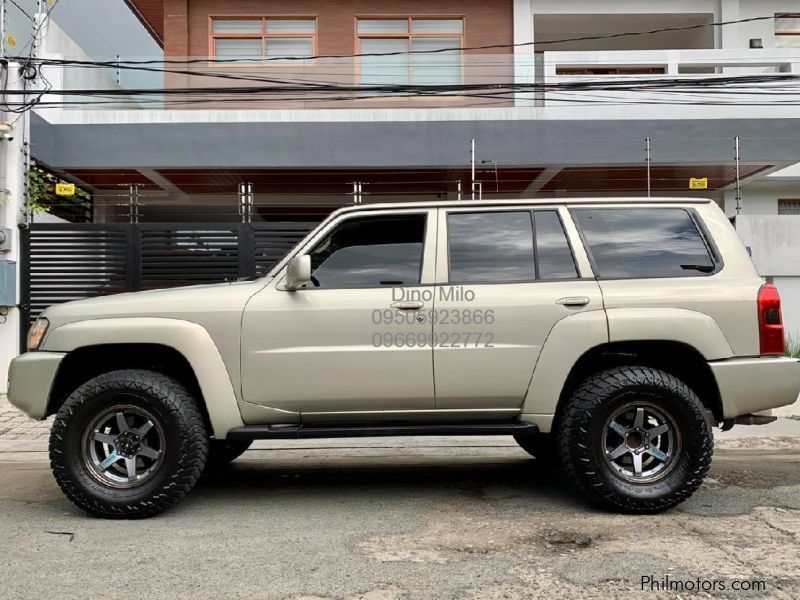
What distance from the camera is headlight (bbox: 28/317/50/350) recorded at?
14.2 feet

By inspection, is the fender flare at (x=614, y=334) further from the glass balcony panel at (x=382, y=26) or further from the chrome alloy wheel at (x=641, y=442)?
the glass balcony panel at (x=382, y=26)

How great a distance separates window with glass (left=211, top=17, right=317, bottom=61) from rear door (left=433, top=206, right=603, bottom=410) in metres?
13.0

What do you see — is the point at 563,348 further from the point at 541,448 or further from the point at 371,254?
the point at 541,448

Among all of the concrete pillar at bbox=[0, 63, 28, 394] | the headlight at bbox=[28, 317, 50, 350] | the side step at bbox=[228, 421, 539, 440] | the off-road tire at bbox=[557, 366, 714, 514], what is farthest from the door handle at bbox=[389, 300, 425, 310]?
the concrete pillar at bbox=[0, 63, 28, 394]

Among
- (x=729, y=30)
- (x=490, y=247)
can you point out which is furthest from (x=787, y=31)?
(x=490, y=247)

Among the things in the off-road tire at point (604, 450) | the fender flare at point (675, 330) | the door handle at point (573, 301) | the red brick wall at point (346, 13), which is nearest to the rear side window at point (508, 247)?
the door handle at point (573, 301)

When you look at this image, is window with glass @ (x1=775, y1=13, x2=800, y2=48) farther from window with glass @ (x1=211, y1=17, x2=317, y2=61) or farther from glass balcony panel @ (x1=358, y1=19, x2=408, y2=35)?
window with glass @ (x1=211, y1=17, x2=317, y2=61)

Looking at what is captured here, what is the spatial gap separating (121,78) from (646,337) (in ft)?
42.1

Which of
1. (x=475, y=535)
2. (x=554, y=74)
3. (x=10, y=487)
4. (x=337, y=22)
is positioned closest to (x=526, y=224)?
(x=475, y=535)

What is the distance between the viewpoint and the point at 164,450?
13.8 ft

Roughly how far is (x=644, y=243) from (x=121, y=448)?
3.68 meters

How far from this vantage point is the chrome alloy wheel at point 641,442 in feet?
14.1

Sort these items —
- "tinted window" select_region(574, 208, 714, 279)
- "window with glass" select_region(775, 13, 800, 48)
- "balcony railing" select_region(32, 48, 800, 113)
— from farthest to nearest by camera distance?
"window with glass" select_region(775, 13, 800, 48) → "balcony railing" select_region(32, 48, 800, 113) → "tinted window" select_region(574, 208, 714, 279)

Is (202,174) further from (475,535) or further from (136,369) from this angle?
(475,535)
